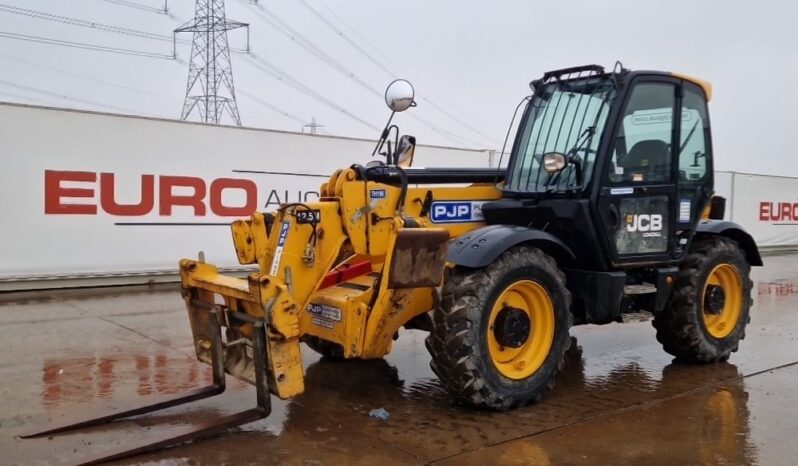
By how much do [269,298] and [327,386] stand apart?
1.60 m

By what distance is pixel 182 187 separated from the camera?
10898mm

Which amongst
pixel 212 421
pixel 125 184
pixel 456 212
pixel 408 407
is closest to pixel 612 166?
pixel 456 212

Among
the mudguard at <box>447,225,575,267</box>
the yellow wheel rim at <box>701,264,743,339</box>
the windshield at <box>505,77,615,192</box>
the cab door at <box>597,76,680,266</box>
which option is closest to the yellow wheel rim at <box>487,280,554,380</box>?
the mudguard at <box>447,225,575,267</box>

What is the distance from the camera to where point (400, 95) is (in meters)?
5.02

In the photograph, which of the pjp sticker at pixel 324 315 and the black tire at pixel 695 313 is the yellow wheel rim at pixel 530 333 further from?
the black tire at pixel 695 313

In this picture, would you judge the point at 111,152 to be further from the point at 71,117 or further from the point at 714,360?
the point at 714,360

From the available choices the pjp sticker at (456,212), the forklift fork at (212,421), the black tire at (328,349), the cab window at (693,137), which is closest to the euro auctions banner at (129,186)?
the black tire at (328,349)

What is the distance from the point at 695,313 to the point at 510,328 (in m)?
2.12

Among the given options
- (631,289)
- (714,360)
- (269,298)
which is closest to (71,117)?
(269,298)

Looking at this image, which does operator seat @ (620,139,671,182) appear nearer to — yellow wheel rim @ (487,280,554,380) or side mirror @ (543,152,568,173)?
side mirror @ (543,152,568,173)

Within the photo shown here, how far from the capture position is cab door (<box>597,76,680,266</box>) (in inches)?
212

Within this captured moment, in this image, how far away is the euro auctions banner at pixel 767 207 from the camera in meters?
18.6

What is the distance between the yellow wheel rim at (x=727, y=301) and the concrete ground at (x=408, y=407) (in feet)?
1.08

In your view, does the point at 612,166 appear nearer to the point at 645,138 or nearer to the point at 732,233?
the point at 645,138
